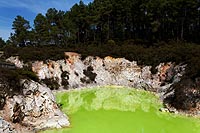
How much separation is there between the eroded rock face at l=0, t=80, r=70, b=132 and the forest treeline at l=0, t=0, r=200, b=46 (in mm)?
31623

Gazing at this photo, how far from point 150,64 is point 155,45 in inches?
286

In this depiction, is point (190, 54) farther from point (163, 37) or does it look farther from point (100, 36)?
point (100, 36)

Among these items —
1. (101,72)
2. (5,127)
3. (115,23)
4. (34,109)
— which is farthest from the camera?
(115,23)

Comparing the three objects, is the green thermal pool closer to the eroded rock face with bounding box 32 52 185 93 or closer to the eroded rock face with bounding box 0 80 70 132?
the eroded rock face with bounding box 0 80 70 132

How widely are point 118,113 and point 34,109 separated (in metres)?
8.79

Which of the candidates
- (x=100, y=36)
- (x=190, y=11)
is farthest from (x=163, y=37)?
(x=100, y=36)

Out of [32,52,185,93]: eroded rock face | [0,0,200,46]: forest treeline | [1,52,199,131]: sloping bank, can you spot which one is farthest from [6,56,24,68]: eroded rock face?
[0,0,200,46]: forest treeline

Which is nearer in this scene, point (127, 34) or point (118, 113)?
point (118, 113)

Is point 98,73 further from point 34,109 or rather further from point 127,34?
point 127,34

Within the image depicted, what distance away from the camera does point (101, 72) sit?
42.3 meters

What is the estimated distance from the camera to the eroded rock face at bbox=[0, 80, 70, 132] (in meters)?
21.4

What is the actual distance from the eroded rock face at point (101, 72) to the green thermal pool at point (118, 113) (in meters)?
1.76

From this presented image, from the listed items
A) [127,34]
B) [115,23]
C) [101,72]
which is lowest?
[101,72]

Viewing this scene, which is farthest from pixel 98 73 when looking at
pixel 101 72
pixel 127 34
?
pixel 127 34
